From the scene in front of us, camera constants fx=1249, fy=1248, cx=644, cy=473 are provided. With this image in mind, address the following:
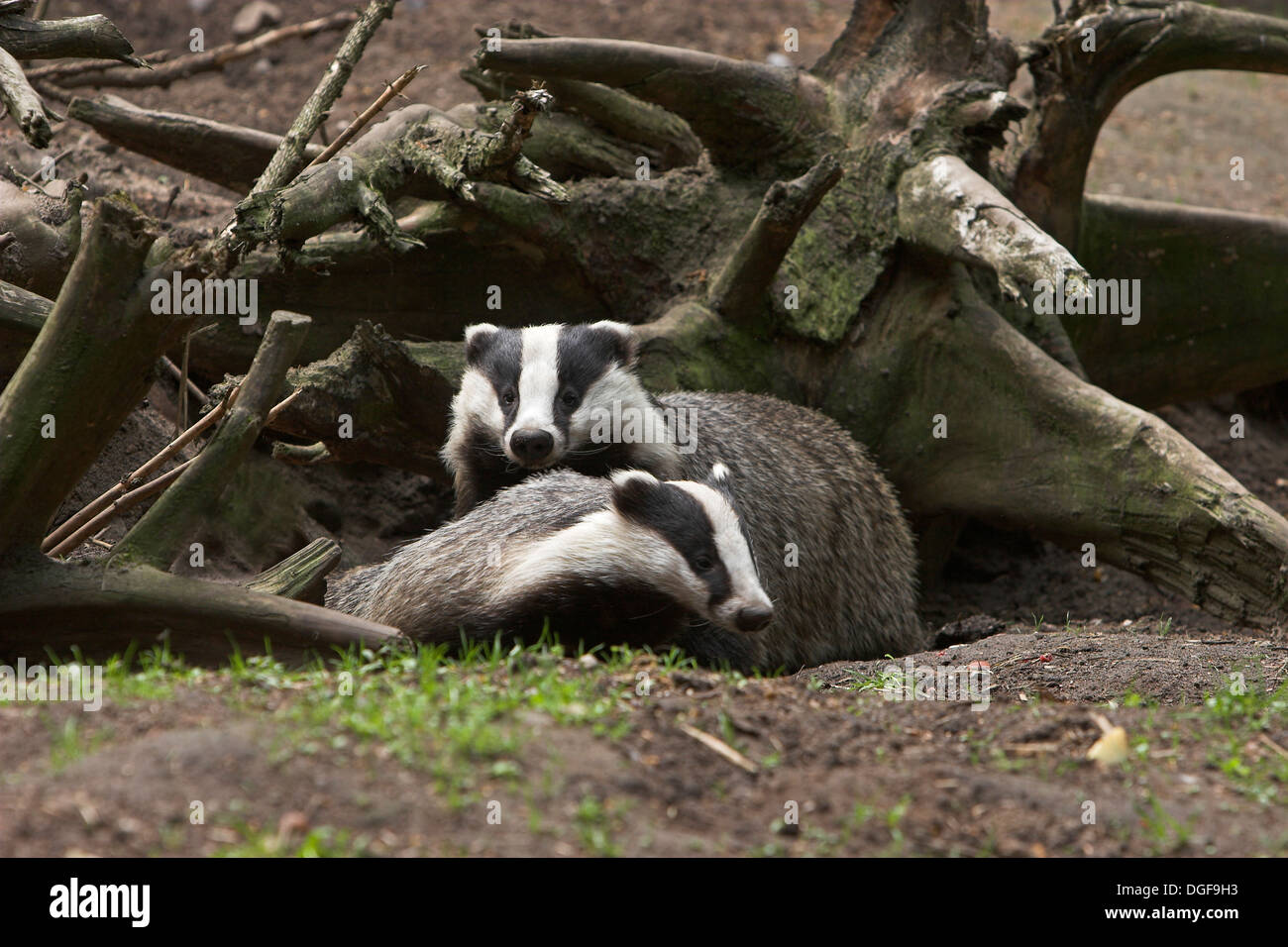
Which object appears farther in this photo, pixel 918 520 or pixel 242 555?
pixel 918 520

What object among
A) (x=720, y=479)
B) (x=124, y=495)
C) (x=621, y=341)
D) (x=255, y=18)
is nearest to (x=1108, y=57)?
(x=621, y=341)

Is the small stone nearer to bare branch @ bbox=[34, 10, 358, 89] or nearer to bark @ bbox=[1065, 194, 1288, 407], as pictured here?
bare branch @ bbox=[34, 10, 358, 89]

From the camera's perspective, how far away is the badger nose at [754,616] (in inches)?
156

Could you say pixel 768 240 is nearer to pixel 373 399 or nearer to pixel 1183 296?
pixel 373 399

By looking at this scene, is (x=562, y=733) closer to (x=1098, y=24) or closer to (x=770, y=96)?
(x=770, y=96)

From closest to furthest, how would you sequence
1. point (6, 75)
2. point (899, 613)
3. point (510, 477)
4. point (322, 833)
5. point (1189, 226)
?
point (322, 833)
point (6, 75)
point (510, 477)
point (899, 613)
point (1189, 226)

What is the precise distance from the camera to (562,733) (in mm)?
2836

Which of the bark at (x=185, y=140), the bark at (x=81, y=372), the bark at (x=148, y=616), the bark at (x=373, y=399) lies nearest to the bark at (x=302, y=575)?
the bark at (x=148, y=616)

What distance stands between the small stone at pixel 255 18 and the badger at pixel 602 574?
838 cm

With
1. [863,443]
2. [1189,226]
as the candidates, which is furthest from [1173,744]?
[1189,226]

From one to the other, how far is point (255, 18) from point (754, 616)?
918 centimetres

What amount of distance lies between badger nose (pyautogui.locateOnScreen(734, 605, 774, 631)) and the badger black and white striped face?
104 centimetres

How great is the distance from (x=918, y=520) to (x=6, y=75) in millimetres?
4683

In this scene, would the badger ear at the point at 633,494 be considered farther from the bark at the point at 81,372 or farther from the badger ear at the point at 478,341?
the bark at the point at 81,372
